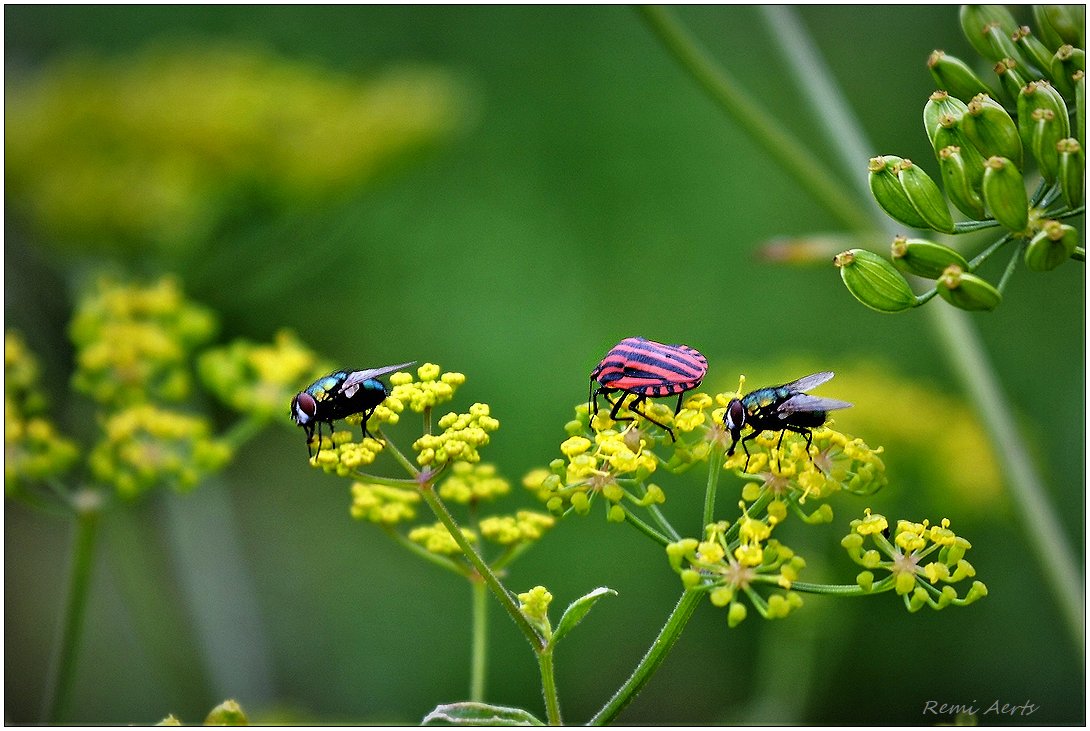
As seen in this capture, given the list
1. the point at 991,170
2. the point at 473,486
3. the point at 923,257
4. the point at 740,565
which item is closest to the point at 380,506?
the point at 473,486

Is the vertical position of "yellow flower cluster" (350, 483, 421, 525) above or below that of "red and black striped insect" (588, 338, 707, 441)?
below

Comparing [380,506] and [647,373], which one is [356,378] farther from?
[647,373]

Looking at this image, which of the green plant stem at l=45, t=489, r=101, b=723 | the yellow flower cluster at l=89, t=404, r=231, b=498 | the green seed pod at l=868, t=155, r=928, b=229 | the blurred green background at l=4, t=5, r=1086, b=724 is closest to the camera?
the green seed pod at l=868, t=155, r=928, b=229

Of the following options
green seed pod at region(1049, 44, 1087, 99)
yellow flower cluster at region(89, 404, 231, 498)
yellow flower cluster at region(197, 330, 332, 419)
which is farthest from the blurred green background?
green seed pod at region(1049, 44, 1087, 99)

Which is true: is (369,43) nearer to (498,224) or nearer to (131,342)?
(498,224)

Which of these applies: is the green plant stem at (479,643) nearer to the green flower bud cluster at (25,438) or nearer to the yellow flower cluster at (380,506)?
the yellow flower cluster at (380,506)

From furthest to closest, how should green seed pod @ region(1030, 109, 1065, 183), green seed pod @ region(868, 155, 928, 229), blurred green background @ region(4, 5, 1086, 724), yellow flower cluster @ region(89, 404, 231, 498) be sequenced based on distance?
blurred green background @ region(4, 5, 1086, 724) → yellow flower cluster @ region(89, 404, 231, 498) → green seed pod @ region(868, 155, 928, 229) → green seed pod @ region(1030, 109, 1065, 183)

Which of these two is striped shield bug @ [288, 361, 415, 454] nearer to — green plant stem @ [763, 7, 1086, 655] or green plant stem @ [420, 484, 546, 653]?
green plant stem @ [420, 484, 546, 653]
